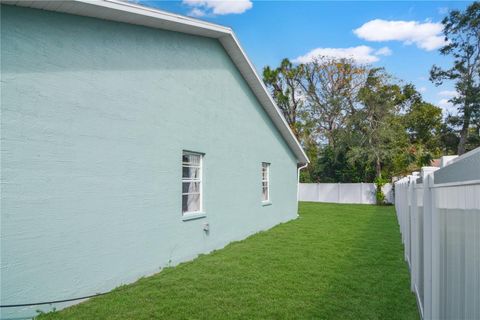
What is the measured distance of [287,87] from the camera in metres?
39.4

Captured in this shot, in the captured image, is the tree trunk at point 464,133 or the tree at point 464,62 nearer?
the tree at point 464,62

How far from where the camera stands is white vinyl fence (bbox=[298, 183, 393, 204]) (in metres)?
27.7

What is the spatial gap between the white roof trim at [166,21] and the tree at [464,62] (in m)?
22.8

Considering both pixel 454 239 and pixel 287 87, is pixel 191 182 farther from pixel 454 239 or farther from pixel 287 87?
pixel 287 87

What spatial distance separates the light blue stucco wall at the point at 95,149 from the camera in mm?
4648

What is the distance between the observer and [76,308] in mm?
5152

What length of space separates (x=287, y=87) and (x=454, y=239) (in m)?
37.9

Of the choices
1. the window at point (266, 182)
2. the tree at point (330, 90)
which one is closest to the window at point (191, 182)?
the window at point (266, 182)

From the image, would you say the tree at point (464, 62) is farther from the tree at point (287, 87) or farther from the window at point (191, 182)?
the window at point (191, 182)

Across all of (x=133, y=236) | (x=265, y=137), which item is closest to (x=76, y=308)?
(x=133, y=236)

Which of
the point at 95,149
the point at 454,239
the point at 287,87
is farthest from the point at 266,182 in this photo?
the point at 287,87

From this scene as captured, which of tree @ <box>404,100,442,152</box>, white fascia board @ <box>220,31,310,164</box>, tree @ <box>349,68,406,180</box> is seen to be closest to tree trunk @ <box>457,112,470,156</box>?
tree @ <box>404,100,442,152</box>

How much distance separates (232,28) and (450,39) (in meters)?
29.1

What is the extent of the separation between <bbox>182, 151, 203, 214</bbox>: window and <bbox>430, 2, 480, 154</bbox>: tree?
91.5ft
